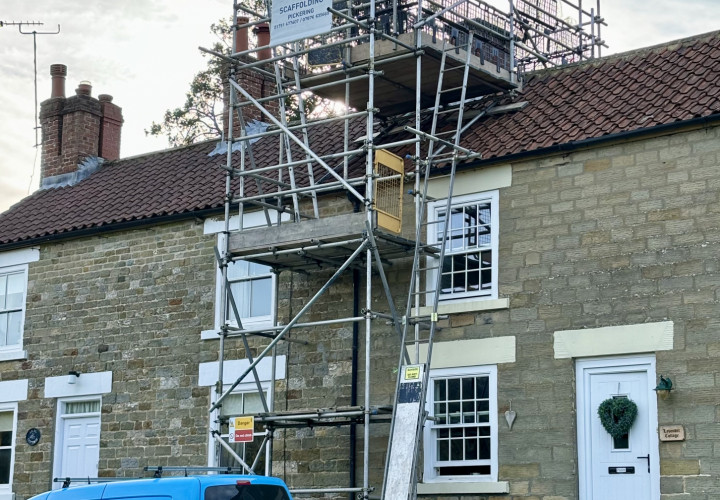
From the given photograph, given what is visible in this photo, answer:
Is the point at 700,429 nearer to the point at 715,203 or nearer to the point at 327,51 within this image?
the point at 715,203

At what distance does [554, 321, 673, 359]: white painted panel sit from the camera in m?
15.4

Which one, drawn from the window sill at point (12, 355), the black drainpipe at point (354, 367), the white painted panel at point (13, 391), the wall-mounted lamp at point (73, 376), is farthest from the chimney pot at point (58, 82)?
the black drainpipe at point (354, 367)

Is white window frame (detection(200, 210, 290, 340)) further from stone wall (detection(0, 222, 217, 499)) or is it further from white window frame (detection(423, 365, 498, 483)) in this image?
white window frame (detection(423, 365, 498, 483))

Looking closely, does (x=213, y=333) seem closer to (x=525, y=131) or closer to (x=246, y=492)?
(x=525, y=131)

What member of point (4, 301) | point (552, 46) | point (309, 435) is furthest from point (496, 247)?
point (4, 301)

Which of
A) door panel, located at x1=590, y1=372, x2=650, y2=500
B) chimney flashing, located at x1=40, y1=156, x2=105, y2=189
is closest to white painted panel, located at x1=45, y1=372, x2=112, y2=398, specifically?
chimney flashing, located at x1=40, y1=156, x2=105, y2=189

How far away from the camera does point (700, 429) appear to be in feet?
48.6

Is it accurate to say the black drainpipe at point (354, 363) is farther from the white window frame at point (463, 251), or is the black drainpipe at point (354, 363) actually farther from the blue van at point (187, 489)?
the blue van at point (187, 489)

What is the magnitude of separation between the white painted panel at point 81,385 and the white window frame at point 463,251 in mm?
6286

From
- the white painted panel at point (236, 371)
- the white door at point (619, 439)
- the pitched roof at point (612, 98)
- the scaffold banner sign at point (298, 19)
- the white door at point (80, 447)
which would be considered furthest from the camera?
the white door at point (80, 447)

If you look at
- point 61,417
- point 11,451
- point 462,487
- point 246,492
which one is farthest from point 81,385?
point 246,492

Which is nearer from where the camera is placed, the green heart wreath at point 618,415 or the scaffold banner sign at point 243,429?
the green heart wreath at point 618,415

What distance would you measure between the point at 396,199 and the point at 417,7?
9.54ft

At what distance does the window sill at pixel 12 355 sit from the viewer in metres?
22.1
